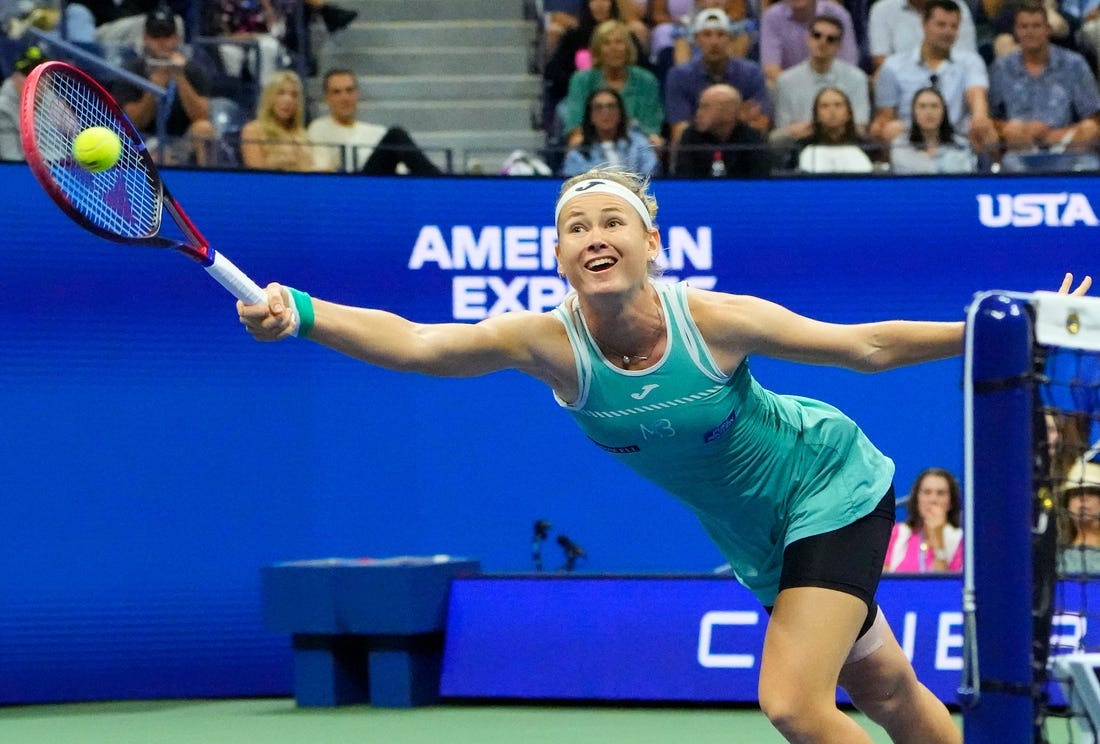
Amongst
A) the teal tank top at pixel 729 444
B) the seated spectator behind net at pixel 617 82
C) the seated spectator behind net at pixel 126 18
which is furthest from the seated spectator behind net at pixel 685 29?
the teal tank top at pixel 729 444

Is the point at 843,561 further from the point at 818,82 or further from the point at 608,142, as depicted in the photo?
the point at 818,82

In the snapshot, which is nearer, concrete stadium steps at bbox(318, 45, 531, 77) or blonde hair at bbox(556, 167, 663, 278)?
blonde hair at bbox(556, 167, 663, 278)

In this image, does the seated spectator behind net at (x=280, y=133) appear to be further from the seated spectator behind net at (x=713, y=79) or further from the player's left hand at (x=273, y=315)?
the player's left hand at (x=273, y=315)

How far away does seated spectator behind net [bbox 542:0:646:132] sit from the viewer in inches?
384

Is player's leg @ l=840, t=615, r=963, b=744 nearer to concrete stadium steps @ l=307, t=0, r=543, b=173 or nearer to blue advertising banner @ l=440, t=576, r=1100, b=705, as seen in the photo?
blue advertising banner @ l=440, t=576, r=1100, b=705

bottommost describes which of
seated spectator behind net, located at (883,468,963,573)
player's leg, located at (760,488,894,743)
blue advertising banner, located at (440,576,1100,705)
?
blue advertising banner, located at (440,576,1100,705)

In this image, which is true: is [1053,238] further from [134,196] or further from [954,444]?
[134,196]

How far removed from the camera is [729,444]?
13.6ft

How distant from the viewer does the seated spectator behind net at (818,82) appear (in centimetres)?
927

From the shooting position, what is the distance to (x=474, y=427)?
827 centimetres

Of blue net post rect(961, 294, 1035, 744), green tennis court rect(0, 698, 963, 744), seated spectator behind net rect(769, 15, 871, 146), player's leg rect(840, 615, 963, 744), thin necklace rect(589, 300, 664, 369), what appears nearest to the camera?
blue net post rect(961, 294, 1035, 744)

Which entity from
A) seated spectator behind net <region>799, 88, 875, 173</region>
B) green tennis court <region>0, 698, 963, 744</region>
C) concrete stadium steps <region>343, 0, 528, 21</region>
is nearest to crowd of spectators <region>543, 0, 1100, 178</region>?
seated spectator behind net <region>799, 88, 875, 173</region>

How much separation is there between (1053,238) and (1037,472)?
16.8 feet

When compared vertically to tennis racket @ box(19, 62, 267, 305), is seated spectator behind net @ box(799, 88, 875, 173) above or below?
above
